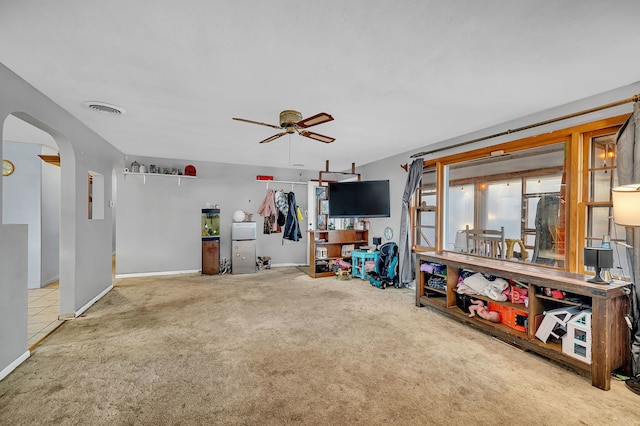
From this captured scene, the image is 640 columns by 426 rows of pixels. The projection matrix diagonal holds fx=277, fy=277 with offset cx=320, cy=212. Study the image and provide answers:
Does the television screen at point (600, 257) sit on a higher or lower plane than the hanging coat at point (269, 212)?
lower

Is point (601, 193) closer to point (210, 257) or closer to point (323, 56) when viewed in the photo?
point (323, 56)

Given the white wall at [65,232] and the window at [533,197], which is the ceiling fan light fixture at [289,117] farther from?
the window at [533,197]

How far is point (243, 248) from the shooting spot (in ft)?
19.6

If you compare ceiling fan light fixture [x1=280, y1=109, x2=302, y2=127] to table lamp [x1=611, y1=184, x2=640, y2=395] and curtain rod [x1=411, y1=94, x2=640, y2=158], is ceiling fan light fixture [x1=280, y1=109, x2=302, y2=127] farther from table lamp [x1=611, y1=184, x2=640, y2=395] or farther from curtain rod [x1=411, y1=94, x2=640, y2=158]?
table lamp [x1=611, y1=184, x2=640, y2=395]

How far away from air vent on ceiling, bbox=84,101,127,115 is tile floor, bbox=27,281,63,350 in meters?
2.43

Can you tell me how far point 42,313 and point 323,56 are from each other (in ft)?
15.0

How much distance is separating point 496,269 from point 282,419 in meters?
→ 2.53

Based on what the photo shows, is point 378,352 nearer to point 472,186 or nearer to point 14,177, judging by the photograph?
point 472,186

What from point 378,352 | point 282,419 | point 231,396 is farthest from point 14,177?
point 378,352

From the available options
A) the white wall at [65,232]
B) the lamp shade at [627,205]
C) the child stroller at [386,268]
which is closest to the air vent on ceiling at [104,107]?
the white wall at [65,232]

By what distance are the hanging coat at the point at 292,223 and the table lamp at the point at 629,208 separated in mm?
5101

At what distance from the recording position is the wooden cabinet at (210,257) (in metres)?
5.81

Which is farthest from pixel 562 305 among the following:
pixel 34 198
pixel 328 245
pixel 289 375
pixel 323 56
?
pixel 34 198

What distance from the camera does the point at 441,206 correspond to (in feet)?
14.3
